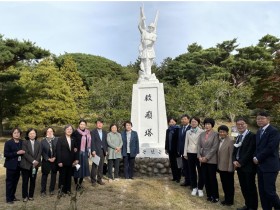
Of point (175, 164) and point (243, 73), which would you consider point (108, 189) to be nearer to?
point (175, 164)

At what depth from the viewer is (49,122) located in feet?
58.3

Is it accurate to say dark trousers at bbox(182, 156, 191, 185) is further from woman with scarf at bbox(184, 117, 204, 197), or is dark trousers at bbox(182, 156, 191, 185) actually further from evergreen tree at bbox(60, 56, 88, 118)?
evergreen tree at bbox(60, 56, 88, 118)

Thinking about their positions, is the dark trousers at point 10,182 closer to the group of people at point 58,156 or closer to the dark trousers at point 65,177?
the group of people at point 58,156

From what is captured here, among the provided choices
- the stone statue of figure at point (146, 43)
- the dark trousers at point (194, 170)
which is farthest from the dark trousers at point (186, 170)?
the stone statue of figure at point (146, 43)

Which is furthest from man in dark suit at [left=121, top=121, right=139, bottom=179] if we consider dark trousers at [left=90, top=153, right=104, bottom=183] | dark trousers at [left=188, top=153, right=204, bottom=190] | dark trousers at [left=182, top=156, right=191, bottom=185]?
dark trousers at [left=188, top=153, right=204, bottom=190]

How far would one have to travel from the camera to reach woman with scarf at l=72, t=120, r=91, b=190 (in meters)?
5.70

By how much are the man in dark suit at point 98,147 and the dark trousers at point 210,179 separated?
7.33 ft

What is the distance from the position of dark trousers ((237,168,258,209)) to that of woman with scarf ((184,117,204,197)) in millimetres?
925

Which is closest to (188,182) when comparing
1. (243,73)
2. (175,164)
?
(175,164)

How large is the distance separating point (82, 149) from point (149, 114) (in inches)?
101

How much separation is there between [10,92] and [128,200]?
470 inches

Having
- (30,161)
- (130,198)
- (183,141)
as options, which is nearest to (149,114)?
(183,141)

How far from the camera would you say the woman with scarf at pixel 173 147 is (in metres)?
6.53

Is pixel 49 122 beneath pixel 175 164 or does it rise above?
above
